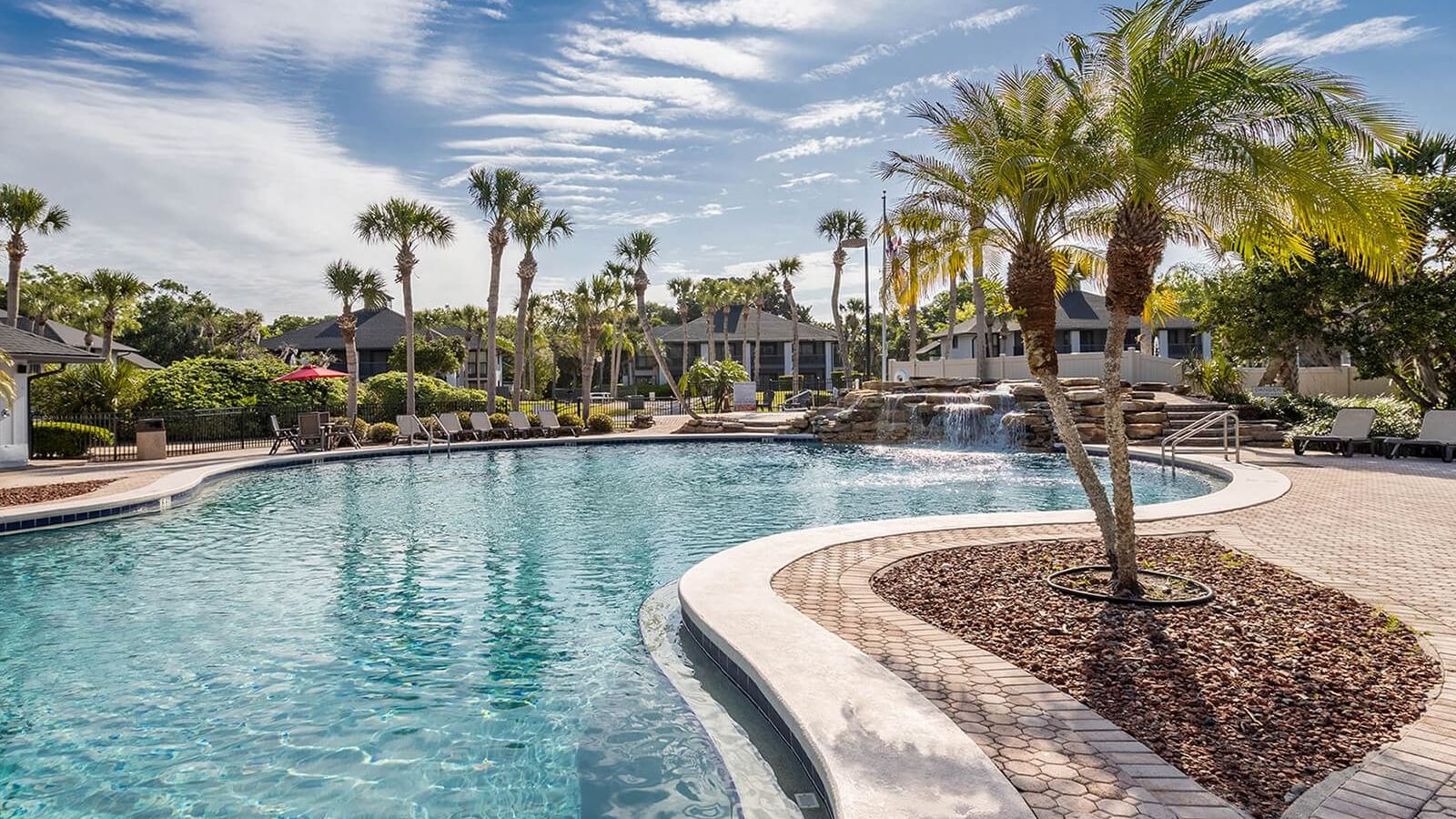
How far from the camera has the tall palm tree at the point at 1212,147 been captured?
596 centimetres

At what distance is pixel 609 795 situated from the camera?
4.12 m

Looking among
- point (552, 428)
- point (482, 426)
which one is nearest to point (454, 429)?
point (482, 426)

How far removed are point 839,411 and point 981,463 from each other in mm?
7663

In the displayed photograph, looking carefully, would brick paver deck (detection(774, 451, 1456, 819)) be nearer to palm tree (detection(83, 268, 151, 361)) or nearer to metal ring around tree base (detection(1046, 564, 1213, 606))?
metal ring around tree base (detection(1046, 564, 1213, 606))

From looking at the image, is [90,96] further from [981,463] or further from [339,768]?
[981,463]

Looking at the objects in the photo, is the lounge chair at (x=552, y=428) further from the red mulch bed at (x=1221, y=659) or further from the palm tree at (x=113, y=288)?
the red mulch bed at (x=1221, y=659)

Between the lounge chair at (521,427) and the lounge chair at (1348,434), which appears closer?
the lounge chair at (1348,434)

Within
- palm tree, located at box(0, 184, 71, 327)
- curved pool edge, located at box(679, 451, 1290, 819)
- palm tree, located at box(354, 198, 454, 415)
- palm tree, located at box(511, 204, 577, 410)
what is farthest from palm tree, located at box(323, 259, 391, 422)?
curved pool edge, located at box(679, 451, 1290, 819)

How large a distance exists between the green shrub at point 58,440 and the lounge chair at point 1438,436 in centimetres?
2990

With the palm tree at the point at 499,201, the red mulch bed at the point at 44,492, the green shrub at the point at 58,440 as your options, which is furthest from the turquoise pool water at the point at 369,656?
the palm tree at the point at 499,201

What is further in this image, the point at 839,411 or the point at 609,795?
the point at 839,411

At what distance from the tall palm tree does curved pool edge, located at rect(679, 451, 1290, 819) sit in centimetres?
282

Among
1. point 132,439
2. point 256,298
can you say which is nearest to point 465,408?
point 132,439

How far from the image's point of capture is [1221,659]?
4988 millimetres
